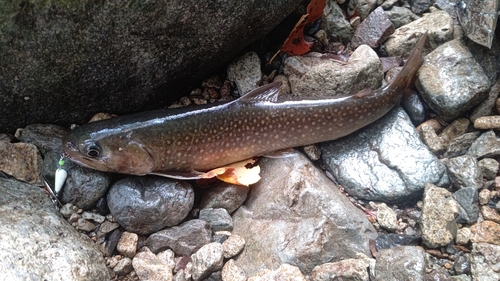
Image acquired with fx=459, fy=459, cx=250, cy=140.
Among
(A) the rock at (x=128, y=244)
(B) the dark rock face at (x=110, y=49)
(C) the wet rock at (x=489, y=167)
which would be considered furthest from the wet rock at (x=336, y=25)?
(A) the rock at (x=128, y=244)

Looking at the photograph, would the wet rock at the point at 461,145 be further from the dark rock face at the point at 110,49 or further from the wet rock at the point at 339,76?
the dark rock face at the point at 110,49

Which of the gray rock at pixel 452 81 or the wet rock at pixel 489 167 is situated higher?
the gray rock at pixel 452 81

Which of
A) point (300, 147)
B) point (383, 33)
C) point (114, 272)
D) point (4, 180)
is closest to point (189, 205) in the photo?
point (114, 272)

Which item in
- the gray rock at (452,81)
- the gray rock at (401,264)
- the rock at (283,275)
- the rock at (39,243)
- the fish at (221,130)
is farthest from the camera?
the gray rock at (452,81)

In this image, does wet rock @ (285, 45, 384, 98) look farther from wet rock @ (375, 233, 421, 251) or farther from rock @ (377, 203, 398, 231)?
wet rock @ (375, 233, 421, 251)

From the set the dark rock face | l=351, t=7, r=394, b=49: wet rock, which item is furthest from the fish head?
l=351, t=7, r=394, b=49: wet rock

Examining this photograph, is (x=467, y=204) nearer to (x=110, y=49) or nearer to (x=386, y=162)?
(x=386, y=162)
